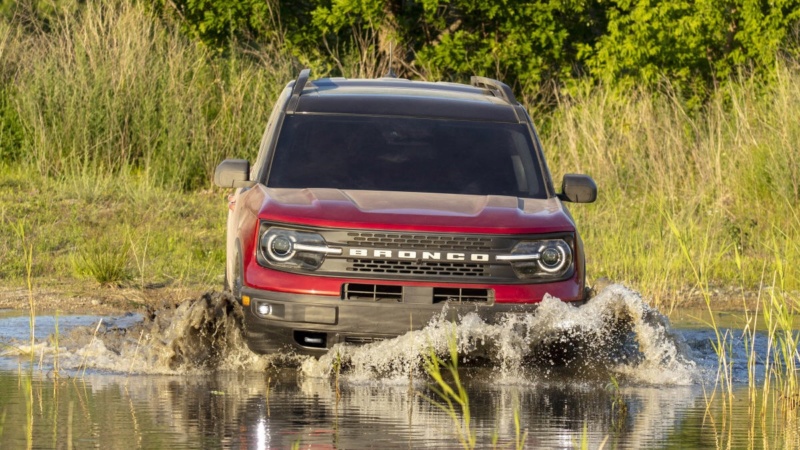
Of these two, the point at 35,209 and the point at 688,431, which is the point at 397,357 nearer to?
the point at 688,431

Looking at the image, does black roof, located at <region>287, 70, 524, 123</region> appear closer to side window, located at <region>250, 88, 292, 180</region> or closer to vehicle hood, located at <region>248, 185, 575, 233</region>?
side window, located at <region>250, 88, 292, 180</region>

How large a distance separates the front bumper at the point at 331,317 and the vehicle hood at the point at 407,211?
16.0 inches

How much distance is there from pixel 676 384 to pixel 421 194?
5.76 feet

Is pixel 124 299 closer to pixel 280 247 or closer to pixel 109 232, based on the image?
pixel 109 232

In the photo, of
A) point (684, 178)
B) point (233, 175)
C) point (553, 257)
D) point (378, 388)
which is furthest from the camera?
point (684, 178)

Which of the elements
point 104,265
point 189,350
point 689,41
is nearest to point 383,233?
point 189,350

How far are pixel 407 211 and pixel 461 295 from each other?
53 cm

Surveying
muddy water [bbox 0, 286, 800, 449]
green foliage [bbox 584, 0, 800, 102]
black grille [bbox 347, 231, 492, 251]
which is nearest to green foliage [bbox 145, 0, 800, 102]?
green foliage [bbox 584, 0, 800, 102]

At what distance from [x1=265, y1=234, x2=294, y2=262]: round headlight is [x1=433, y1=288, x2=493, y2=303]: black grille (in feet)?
2.60

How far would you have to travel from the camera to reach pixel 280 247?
29.3 ft

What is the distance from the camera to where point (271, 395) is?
336 inches

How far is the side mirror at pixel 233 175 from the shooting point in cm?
993

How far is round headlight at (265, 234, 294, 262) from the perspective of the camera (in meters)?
8.93

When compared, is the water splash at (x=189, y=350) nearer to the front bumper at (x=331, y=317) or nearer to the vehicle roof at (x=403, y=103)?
the front bumper at (x=331, y=317)
